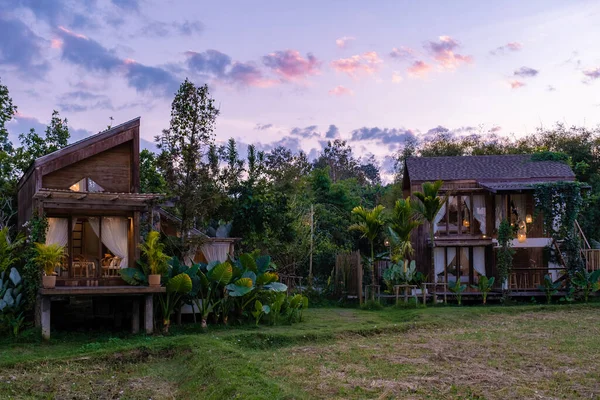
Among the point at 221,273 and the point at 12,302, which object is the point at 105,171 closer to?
the point at 12,302

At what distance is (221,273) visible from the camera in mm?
16438

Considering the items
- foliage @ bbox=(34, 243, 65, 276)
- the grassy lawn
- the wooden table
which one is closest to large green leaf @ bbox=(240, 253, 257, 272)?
the grassy lawn

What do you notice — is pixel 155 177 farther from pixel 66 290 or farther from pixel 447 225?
pixel 447 225

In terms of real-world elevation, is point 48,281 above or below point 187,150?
below

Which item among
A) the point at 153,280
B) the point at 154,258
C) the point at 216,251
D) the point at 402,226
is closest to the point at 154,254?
the point at 154,258

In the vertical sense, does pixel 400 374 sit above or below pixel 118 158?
below

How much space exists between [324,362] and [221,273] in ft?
17.0

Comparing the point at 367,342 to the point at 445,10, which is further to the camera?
the point at 445,10

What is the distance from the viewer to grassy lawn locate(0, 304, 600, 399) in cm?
975

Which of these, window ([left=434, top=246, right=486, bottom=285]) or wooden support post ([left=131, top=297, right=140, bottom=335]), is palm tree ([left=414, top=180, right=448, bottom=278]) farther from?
wooden support post ([left=131, top=297, right=140, bottom=335])

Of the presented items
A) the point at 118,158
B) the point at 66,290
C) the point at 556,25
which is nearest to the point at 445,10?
the point at 556,25

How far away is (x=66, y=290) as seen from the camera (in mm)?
14953

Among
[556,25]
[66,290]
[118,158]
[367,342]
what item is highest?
[556,25]

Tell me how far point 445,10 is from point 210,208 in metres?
9.13
